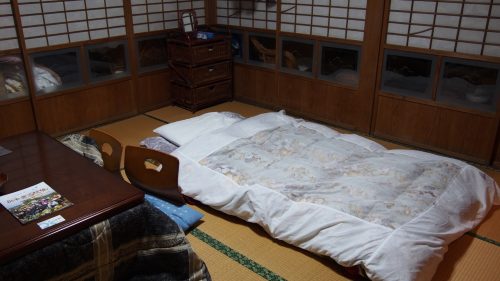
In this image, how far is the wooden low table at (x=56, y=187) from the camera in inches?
63.8

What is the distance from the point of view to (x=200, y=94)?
504 centimetres

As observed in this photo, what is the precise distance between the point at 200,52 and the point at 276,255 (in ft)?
9.74

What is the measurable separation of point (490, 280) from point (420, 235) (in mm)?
465

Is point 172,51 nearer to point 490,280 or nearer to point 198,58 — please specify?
point 198,58

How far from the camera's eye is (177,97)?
5.21 metres

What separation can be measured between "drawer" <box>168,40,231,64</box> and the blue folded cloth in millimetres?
2436

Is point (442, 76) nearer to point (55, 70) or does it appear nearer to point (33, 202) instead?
point (33, 202)

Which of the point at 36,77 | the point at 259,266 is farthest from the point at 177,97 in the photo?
the point at 259,266

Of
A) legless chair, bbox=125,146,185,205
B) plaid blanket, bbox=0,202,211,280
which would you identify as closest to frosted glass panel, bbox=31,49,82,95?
legless chair, bbox=125,146,185,205

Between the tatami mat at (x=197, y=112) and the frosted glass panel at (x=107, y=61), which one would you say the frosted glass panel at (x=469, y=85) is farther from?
the frosted glass panel at (x=107, y=61)

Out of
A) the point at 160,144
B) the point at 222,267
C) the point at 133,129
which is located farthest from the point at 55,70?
the point at 222,267

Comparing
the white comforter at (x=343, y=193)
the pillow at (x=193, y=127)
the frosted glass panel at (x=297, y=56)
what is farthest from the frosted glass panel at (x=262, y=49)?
the white comforter at (x=343, y=193)

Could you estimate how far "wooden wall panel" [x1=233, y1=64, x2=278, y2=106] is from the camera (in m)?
5.13

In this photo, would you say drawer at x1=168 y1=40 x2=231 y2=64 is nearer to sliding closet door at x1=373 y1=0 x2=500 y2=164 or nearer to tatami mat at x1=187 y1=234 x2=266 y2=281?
sliding closet door at x1=373 y1=0 x2=500 y2=164
